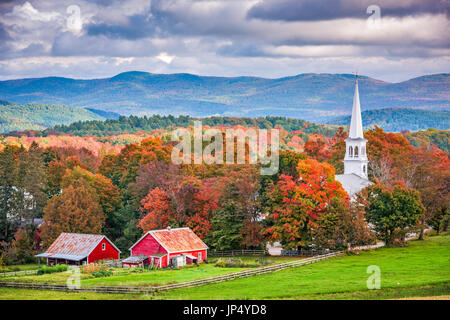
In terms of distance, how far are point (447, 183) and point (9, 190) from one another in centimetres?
4984

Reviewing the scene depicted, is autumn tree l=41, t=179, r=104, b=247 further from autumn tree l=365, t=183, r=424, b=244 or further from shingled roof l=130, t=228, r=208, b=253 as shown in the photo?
autumn tree l=365, t=183, r=424, b=244

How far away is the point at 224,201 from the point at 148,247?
946 centimetres

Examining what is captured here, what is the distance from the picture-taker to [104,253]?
5972 cm

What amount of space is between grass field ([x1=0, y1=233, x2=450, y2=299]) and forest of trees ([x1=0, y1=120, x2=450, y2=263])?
5.47 meters

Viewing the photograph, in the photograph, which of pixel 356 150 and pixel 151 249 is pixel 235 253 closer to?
pixel 151 249

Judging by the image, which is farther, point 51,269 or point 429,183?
point 429,183

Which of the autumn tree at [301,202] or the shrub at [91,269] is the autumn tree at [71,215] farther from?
the autumn tree at [301,202]

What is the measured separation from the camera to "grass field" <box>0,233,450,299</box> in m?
36.0

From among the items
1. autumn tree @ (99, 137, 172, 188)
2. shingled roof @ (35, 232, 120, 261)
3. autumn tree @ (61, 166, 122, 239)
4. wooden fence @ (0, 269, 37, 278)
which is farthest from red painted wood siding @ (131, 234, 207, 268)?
autumn tree @ (99, 137, 172, 188)

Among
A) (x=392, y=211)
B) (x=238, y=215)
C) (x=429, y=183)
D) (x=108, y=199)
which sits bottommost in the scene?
(x=238, y=215)

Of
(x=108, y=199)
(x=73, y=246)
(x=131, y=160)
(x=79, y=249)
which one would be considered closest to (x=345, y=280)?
(x=79, y=249)

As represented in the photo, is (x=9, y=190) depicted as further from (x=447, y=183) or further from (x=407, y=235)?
(x=447, y=183)

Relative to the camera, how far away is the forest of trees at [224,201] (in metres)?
56.6
